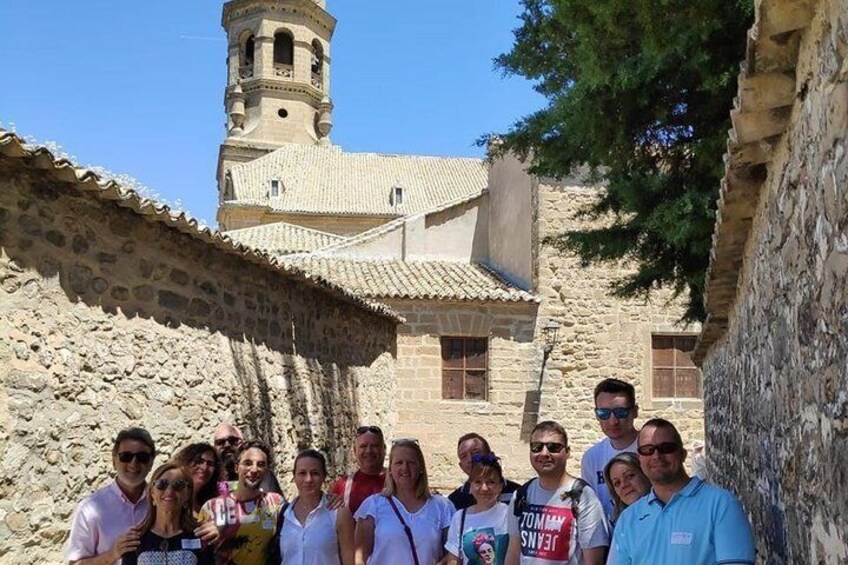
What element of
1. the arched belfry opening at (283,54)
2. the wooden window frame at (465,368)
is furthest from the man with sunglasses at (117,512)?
the arched belfry opening at (283,54)

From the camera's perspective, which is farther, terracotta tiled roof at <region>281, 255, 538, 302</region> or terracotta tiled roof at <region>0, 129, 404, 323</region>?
terracotta tiled roof at <region>281, 255, 538, 302</region>

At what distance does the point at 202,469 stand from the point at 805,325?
2800 mm

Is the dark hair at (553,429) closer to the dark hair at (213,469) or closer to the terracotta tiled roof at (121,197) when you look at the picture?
the dark hair at (213,469)

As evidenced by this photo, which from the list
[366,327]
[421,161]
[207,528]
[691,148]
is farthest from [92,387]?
[421,161]

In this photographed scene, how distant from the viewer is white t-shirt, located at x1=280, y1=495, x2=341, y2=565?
12.8 ft

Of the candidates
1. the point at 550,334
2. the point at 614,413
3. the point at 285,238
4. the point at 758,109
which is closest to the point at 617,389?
the point at 614,413

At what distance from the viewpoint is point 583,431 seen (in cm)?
1573

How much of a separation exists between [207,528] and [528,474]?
12.8m

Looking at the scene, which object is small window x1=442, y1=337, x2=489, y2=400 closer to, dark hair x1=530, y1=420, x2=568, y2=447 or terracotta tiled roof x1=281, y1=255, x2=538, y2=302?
terracotta tiled roof x1=281, y1=255, x2=538, y2=302

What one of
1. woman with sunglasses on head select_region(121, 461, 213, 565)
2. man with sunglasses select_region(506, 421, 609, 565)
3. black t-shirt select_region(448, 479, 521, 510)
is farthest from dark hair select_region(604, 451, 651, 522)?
woman with sunglasses on head select_region(121, 461, 213, 565)

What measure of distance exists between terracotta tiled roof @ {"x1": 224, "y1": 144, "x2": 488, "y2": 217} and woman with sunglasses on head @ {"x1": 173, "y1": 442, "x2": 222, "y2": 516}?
78.1 feet

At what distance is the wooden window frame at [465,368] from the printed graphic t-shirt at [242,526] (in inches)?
455

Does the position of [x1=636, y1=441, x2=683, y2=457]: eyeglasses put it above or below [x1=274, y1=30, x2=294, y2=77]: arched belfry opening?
below

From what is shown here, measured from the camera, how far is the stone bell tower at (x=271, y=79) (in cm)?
3672
